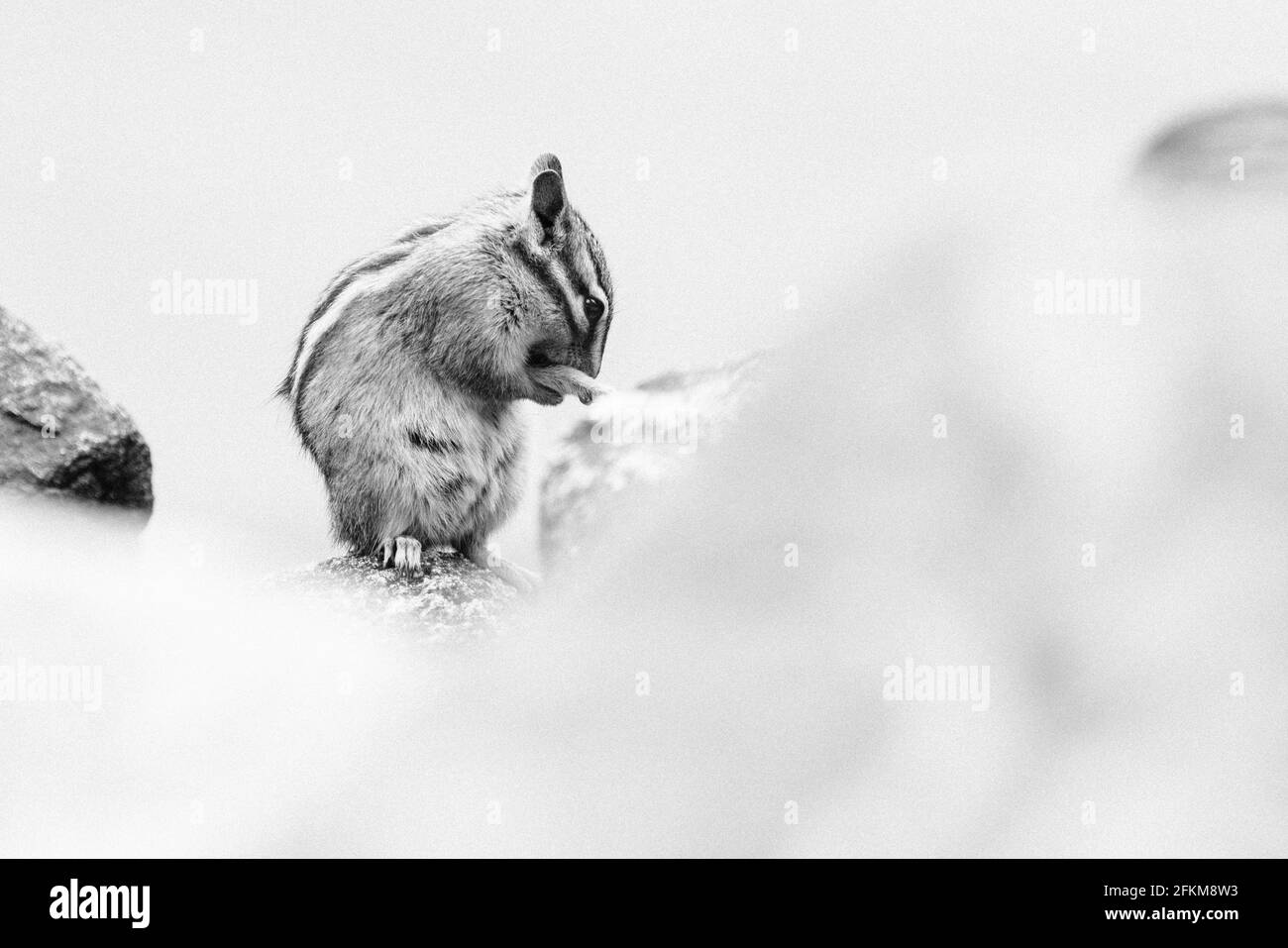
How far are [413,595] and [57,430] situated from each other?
1.81m

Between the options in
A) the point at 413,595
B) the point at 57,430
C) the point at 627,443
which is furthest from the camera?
the point at 627,443

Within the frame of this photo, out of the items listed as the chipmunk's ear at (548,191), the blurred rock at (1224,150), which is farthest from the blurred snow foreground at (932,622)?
the chipmunk's ear at (548,191)

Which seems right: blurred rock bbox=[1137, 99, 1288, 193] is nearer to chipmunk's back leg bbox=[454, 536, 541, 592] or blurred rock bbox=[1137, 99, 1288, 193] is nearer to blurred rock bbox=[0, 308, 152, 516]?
chipmunk's back leg bbox=[454, 536, 541, 592]

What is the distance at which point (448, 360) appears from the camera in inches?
219

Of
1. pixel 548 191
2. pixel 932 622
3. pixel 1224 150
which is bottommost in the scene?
pixel 932 622

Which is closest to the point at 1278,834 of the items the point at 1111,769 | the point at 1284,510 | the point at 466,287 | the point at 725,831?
the point at 1111,769

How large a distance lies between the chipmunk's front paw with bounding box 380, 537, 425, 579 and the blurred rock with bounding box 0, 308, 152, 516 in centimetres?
130

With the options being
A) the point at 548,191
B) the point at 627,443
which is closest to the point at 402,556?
the point at 627,443

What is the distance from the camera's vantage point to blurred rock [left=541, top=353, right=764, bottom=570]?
5834 mm

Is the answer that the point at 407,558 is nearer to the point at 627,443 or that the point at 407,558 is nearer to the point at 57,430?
the point at 627,443

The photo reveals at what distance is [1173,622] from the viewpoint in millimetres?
3928

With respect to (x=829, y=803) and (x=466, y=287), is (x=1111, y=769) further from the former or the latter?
(x=466, y=287)

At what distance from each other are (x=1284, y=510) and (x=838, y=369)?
144 centimetres

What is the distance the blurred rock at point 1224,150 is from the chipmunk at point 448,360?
7.37ft
